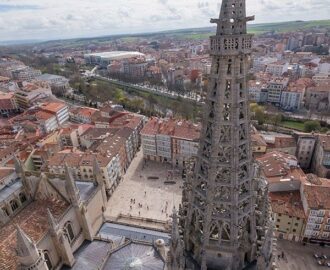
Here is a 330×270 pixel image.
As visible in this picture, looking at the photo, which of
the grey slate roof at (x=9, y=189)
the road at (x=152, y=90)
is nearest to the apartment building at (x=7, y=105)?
the road at (x=152, y=90)

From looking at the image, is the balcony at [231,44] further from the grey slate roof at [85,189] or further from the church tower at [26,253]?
the grey slate roof at [85,189]

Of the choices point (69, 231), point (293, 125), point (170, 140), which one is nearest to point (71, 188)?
point (69, 231)

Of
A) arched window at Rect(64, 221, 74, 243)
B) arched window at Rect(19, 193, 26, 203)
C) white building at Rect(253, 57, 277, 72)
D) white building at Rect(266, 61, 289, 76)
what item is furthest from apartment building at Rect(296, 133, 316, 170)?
white building at Rect(253, 57, 277, 72)

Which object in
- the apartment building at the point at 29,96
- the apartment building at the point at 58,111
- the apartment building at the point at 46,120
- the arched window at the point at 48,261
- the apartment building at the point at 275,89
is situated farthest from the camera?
the apartment building at the point at 29,96

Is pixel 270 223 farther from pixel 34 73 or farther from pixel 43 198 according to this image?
pixel 34 73

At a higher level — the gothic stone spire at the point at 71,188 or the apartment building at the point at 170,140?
the gothic stone spire at the point at 71,188

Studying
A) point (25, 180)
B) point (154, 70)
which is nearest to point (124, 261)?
point (25, 180)

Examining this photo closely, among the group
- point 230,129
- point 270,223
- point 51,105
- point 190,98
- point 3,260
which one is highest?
point 230,129

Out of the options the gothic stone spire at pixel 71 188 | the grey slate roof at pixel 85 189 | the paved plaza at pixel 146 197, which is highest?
the gothic stone spire at pixel 71 188
